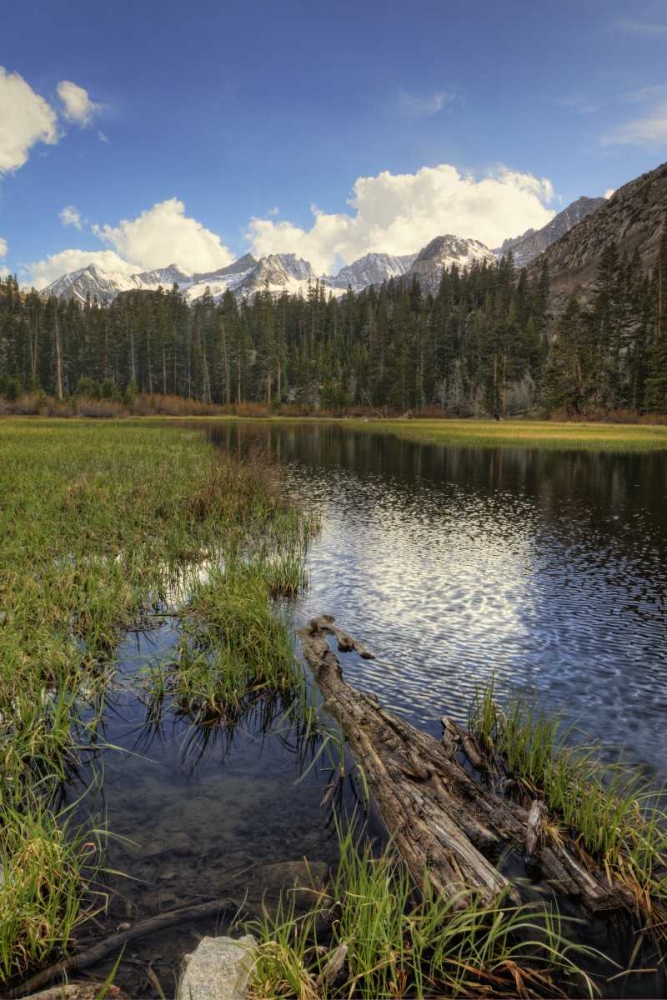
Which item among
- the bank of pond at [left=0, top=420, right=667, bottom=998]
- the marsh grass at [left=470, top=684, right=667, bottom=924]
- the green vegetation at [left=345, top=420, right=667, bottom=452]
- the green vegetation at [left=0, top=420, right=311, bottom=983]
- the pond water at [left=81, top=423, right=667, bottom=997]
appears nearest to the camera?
the bank of pond at [left=0, top=420, right=667, bottom=998]

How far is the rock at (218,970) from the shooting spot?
12.4 feet

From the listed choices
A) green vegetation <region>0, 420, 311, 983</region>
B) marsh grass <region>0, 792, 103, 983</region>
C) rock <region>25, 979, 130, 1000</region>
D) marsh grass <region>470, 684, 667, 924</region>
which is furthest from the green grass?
rock <region>25, 979, 130, 1000</region>

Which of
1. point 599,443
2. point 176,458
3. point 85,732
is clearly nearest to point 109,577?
point 85,732

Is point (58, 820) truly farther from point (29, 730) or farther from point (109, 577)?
point (109, 577)

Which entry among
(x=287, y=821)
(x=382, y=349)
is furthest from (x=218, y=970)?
(x=382, y=349)

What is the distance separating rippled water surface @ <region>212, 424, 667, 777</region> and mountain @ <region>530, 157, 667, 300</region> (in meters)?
111

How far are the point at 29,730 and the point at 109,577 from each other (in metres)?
5.79

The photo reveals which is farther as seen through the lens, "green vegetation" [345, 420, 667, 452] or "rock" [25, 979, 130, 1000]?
"green vegetation" [345, 420, 667, 452]

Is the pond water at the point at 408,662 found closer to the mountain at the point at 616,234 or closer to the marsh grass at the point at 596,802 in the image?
the marsh grass at the point at 596,802

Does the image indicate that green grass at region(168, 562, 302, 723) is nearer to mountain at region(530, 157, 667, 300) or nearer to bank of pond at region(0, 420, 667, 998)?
bank of pond at region(0, 420, 667, 998)

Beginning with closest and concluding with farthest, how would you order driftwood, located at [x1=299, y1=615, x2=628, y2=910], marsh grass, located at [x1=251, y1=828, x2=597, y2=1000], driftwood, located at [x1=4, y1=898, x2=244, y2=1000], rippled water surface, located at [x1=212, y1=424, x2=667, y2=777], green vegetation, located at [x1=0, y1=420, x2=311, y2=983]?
marsh grass, located at [x1=251, y1=828, x2=597, y2=1000]
driftwood, located at [x1=4, y1=898, x2=244, y2=1000]
green vegetation, located at [x1=0, y1=420, x2=311, y2=983]
driftwood, located at [x1=299, y1=615, x2=628, y2=910]
rippled water surface, located at [x1=212, y1=424, x2=667, y2=777]

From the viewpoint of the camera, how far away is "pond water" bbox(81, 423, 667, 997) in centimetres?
550

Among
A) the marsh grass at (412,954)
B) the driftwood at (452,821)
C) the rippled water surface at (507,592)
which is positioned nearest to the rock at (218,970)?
the marsh grass at (412,954)

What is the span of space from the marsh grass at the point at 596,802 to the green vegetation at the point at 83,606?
11.4 feet
